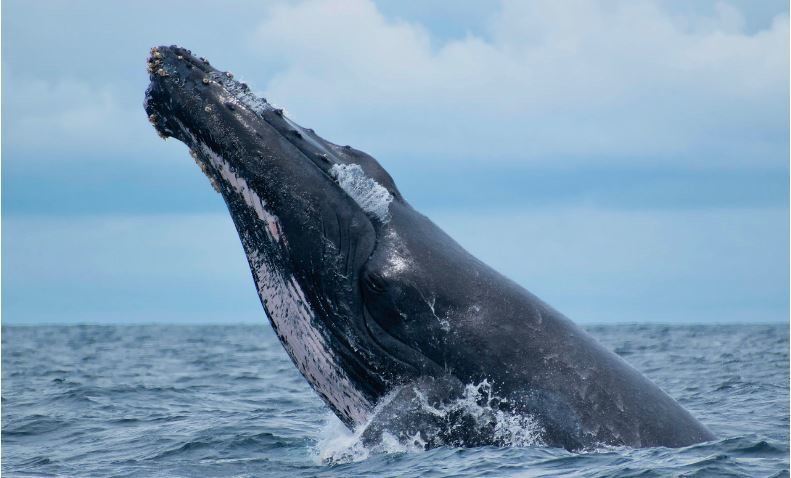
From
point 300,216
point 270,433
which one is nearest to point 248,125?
point 300,216

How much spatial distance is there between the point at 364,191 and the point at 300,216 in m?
0.69

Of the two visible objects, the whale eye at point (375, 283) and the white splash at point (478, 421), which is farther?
the whale eye at point (375, 283)

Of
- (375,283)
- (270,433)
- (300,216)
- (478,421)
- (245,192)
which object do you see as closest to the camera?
(478,421)

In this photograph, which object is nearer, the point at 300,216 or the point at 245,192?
the point at 300,216

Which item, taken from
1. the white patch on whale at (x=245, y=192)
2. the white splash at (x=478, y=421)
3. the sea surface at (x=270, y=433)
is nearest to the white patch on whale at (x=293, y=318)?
the white patch on whale at (x=245, y=192)

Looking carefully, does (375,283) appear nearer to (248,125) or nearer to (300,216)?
(300,216)

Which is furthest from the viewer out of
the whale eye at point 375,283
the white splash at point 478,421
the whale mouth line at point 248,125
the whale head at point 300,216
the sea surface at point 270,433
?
the whale mouth line at point 248,125

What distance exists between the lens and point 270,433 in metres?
14.4

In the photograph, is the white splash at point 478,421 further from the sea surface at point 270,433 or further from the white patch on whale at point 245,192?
the white patch on whale at point 245,192

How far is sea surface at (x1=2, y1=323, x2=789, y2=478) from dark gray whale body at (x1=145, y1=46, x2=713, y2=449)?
9.4 inches

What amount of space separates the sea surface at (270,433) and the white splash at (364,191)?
7.31 ft

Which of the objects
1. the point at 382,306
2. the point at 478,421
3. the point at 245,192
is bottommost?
the point at 478,421

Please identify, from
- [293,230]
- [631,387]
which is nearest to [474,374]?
[631,387]

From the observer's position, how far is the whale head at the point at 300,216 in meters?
9.93
